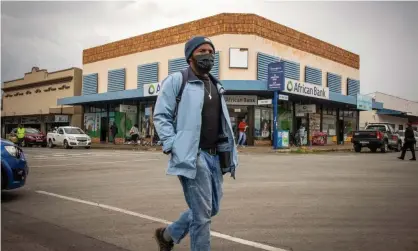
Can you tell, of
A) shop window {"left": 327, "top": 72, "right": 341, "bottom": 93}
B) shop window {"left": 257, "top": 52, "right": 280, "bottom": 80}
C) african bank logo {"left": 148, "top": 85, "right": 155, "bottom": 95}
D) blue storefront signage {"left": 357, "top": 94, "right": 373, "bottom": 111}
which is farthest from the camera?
shop window {"left": 327, "top": 72, "right": 341, "bottom": 93}

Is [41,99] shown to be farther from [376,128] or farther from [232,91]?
[376,128]

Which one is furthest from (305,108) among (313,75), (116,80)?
(116,80)

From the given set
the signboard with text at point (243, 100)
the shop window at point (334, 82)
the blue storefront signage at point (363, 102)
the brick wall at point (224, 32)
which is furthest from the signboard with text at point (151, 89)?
the blue storefront signage at point (363, 102)

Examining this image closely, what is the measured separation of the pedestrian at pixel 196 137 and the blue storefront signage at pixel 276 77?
20.8 metres

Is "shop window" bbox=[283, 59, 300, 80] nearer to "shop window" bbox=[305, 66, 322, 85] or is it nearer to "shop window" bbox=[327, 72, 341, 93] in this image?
"shop window" bbox=[305, 66, 322, 85]

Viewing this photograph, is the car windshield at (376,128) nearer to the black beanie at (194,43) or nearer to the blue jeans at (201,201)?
the black beanie at (194,43)

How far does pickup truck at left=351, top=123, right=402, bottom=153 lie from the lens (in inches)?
917

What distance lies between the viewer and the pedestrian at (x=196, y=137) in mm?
3092

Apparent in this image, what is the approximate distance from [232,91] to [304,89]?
5189 millimetres

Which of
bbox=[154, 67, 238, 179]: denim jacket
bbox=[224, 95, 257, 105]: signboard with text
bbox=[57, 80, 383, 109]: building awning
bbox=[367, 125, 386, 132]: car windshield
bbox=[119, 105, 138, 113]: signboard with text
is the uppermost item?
bbox=[57, 80, 383, 109]: building awning

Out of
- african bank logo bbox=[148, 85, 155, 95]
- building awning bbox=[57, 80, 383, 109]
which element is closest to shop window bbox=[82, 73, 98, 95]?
building awning bbox=[57, 80, 383, 109]

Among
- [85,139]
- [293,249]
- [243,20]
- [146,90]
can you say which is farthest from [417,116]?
[293,249]

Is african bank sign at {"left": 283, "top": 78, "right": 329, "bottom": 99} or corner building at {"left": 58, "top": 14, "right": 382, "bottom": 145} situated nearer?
african bank sign at {"left": 283, "top": 78, "right": 329, "bottom": 99}

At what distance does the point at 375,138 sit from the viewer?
23.2 metres
